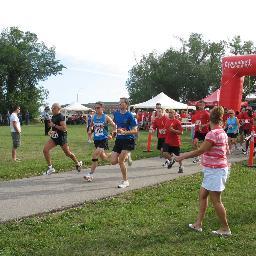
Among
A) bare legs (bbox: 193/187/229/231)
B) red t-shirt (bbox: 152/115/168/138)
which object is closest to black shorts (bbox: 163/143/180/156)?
red t-shirt (bbox: 152/115/168/138)

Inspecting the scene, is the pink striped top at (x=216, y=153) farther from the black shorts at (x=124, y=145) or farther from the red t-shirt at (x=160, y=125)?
the red t-shirt at (x=160, y=125)

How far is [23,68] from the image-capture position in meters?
65.1

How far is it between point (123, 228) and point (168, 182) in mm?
3916

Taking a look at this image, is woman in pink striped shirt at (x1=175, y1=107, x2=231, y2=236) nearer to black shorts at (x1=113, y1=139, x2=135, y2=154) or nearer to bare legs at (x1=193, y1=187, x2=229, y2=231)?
bare legs at (x1=193, y1=187, x2=229, y2=231)

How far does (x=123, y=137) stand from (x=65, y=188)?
158 centimetres

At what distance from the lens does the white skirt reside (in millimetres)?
5777

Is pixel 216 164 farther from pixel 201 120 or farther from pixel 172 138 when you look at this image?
pixel 201 120

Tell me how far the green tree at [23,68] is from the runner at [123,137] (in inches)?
2171

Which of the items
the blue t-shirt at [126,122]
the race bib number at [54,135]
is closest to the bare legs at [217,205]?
the blue t-shirt at [126,122]

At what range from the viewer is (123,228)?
6051 mm

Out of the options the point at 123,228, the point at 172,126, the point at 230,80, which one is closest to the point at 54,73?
the point at 230,80

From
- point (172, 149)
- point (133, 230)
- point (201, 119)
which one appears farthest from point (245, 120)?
point (133, 230)

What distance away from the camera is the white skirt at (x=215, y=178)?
578 cm

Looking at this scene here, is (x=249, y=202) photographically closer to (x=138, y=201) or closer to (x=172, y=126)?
(x=138, y=201)
